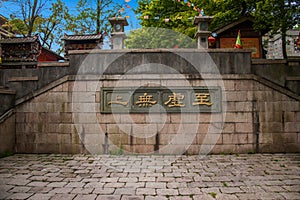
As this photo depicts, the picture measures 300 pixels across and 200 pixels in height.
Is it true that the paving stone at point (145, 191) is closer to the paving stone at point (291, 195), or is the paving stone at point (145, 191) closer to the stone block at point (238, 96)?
the paving stone at point (291, 195)

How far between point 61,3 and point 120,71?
13.0 meters

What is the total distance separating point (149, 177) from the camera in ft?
15.7

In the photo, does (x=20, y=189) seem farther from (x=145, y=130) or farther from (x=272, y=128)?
(x=272, y=128)

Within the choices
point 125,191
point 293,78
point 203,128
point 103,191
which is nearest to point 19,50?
point 103,191

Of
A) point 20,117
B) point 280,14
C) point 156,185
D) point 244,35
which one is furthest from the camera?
point 244,35

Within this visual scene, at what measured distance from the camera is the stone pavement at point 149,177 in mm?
3879

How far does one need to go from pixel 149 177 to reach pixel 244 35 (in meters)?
9.97

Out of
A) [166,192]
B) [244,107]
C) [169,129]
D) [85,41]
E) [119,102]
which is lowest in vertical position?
[166,192]

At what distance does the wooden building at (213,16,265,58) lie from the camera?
11336 mm

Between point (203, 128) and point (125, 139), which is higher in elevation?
point (203, 128)

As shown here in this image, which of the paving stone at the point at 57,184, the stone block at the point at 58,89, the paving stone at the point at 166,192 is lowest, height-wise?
the paving stone at the point at 166,192

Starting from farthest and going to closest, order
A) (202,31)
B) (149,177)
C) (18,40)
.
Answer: (18,40) → (202,31) → (149,177)

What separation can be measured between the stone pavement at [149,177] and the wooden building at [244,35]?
6.79 m

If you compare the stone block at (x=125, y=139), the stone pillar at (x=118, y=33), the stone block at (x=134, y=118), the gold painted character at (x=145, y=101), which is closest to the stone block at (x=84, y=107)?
the stone block at (x=134, y=118)
